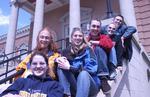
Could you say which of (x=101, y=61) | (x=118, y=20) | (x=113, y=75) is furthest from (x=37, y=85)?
(x=118, y=20)

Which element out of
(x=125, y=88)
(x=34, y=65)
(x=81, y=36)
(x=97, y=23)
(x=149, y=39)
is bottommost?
(x=125, y=88)

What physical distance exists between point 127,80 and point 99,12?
14.0 m

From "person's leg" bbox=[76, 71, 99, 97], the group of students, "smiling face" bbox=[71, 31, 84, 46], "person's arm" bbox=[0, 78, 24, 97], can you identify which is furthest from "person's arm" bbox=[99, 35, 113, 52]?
"person's arm" bbox=[0, 78, 24, 97]

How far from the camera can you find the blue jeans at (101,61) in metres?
4.35

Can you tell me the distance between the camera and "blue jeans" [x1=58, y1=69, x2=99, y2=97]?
3.46 metres

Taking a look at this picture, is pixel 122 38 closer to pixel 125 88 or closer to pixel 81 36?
pixel 125 88

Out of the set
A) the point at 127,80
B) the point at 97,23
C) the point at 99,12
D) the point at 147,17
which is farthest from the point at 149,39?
the point at 97,23

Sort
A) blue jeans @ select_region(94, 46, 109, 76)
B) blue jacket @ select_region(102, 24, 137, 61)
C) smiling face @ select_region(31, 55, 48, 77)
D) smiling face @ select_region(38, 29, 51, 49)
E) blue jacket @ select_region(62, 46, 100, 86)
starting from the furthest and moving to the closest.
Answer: blue jacket @ select_region(102, 24, 137, 61), blue jeans @ select_region(94, 46, 109, 76), smiling face @ select_region(38, 29, 51, 49), blue jacket @ select_region(62, 46, 100, 86), smiling face @ select_region(31, 55, 48, 77)

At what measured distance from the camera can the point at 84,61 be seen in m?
3.95

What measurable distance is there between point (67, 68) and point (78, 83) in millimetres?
288

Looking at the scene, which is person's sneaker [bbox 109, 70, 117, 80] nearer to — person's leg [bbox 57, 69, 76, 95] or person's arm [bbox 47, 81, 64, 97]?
person's leg [bbox 57, 69, 76, 95]

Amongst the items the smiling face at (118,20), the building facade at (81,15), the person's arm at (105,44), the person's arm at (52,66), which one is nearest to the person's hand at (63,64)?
the person's arm at (52,66)

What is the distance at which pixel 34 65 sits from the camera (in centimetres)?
324

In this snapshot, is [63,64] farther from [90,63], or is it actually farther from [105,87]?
[105,87]
